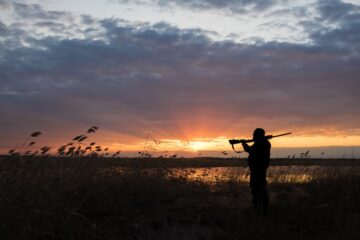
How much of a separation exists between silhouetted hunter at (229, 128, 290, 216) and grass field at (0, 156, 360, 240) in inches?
17.9

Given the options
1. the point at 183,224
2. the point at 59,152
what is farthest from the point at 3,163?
the point at 183,224

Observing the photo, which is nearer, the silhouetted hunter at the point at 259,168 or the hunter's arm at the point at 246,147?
the silhouetted hunter at the point at 259,168

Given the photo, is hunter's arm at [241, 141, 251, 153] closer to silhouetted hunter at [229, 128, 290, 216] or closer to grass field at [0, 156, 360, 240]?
silhouetted hunter at [229, 128, 290, 216]

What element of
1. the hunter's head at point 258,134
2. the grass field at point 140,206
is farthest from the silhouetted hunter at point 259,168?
the grass field at point 140,206

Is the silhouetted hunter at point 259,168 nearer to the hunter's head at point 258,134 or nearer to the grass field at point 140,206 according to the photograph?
→ the hunter's head at point 258,134

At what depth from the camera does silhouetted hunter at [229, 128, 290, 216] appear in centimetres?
1264

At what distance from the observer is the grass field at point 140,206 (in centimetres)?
928

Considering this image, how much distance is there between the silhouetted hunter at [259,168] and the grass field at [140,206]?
454 millimetres

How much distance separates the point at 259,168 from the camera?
41.9 feet

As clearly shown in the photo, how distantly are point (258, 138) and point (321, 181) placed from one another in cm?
607

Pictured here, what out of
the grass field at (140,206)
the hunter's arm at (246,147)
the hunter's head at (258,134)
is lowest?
the grass field at (140,206)

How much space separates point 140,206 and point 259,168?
3.23 meters

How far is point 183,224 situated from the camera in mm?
11656

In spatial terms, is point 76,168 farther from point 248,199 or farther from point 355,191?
point 355,191
